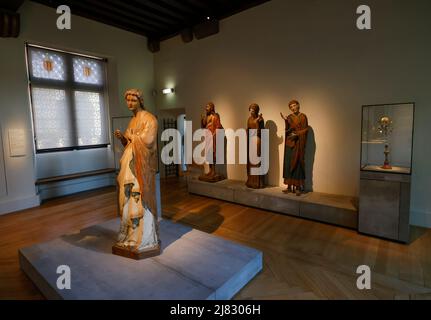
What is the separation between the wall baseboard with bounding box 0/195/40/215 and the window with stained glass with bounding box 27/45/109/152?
125 centimetres

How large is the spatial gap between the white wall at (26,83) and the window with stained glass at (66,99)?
0.96 ft

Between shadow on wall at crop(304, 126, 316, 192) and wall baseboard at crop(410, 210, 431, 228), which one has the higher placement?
shadow on wall at crop(304, 126, 316, 192)

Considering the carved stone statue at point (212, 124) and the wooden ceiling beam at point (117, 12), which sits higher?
the wooden ceiling beam at point (117, 12)

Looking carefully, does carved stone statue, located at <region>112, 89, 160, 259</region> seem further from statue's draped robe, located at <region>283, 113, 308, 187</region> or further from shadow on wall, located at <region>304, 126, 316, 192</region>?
shadow on wall, located at <region>304, 126, 316, 192</region>

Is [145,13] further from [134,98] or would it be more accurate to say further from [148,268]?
[148,268]

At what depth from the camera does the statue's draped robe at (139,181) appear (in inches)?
103

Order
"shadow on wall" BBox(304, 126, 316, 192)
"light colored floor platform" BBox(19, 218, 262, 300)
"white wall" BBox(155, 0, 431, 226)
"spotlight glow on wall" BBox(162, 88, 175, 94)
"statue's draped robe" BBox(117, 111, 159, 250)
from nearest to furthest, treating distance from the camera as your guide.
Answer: "light colored floor platform" BBox(19, 218, 262, 300), "statue's draped robe" BBox(117, 111, 159, 250), "white wall" BBox(155, 0, 431, 226), "shadow on wall" BBox(304, 126, 316, 192), "spotlight glow on wall" BBox(162, 88, 175, 94)

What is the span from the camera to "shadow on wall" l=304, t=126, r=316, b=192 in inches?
195

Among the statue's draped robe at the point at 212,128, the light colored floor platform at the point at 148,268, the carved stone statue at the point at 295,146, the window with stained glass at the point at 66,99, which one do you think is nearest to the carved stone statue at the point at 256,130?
the carved stone statue at the point at 295,146

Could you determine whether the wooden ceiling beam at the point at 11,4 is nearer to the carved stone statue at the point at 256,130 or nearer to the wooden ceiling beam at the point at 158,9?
the wooden ceiling beam at the point at 158,9

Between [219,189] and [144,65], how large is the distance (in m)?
4.65

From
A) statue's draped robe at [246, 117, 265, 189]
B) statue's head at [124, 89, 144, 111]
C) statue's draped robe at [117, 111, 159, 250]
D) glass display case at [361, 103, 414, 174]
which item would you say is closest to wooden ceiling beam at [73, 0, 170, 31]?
statue's draped robe at [246, 117, 265, 189]

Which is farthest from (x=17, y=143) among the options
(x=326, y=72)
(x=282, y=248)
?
(x=326, y=72)
